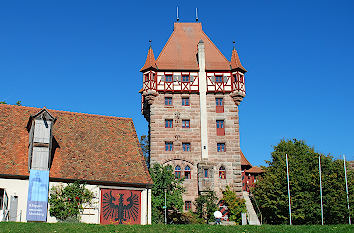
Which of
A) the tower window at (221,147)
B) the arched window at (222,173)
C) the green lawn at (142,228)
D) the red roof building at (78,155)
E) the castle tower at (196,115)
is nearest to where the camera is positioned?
the green lawn at (142,228)

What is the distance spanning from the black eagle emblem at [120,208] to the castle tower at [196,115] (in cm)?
1085

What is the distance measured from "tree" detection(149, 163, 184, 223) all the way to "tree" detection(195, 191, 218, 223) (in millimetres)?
2025

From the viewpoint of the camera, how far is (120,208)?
34.2m

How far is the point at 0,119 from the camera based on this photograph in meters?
36.2

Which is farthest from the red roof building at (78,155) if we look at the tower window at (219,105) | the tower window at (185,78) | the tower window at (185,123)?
the tower window at (219,105)

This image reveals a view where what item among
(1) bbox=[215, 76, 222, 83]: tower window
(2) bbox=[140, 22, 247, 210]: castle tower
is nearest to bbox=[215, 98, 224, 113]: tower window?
(2) bbox=[140, 22, 247, 210]: castle tower

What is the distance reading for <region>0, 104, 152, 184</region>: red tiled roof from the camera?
1319 inches

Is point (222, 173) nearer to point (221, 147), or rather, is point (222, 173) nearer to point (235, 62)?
point (221, 147)

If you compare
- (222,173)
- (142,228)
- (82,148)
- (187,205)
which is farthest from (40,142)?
(222,173)

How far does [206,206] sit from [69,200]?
49.8 ft

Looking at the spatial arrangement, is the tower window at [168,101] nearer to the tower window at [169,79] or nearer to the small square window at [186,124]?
the tower window at [169,79]

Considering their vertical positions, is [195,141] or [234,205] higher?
[195,141]

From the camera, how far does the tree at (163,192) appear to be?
41312 mm

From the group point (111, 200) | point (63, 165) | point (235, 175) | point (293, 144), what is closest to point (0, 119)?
point (63, 165)
